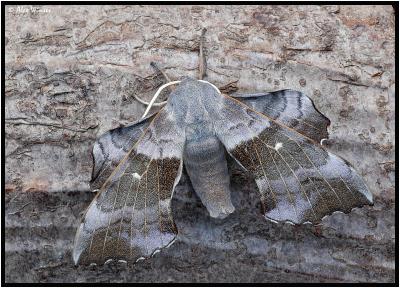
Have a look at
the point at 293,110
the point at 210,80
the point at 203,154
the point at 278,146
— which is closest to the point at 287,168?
the point at 278,146

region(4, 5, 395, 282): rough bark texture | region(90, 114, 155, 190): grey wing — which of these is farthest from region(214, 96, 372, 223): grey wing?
region(90, 114, 155, 190): grey wing

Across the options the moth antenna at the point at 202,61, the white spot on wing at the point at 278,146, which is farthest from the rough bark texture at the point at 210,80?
the white spot on wing at the point at 278,146

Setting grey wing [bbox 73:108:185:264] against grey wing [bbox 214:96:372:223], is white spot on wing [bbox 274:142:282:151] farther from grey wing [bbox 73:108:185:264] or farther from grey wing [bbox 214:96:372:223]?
grey wing [bbox 73:108:185:264]

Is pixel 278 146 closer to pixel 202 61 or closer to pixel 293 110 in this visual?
pixel 293 110

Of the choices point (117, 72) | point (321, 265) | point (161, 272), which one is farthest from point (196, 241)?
point (117, 72)

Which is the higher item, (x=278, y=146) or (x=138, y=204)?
(x=278, y=146)

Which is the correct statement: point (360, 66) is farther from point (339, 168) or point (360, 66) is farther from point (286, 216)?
point (286, 216)
